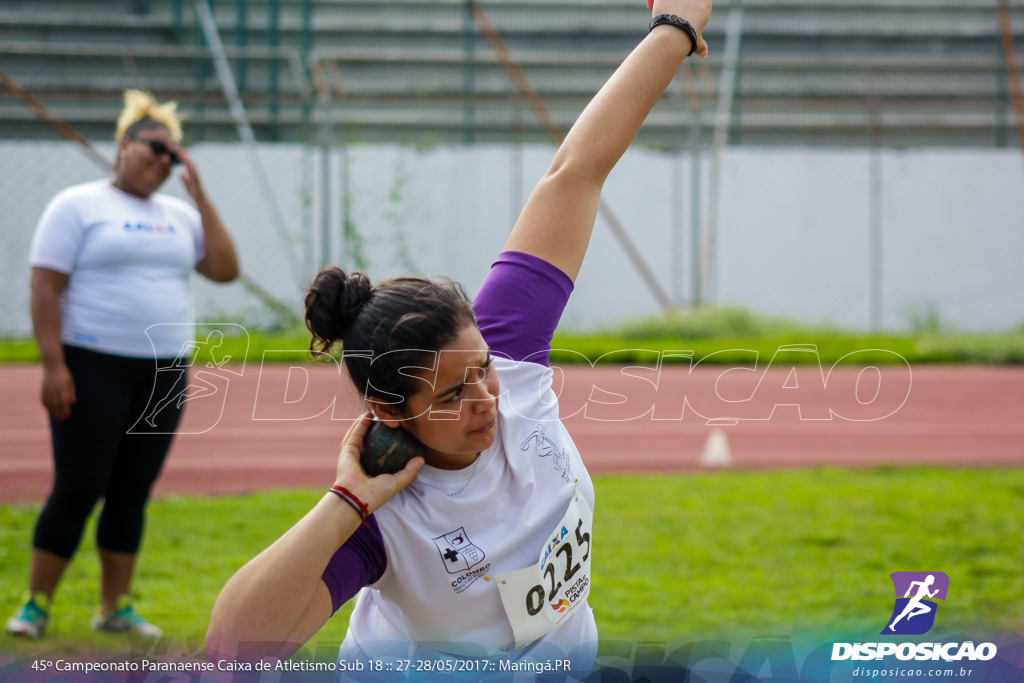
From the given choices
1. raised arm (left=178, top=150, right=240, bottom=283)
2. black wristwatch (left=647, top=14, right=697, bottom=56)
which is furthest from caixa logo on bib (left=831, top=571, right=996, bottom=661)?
raised arm (left=178, top=150, right=240, bottom=283)

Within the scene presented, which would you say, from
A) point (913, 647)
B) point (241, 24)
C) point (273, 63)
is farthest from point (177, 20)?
point (913, 647)

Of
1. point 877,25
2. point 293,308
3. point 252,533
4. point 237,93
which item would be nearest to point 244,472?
point 252,533

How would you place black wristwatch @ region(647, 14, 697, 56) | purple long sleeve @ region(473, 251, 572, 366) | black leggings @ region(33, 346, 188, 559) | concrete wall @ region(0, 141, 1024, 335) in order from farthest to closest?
1. concrete wall @ region(0, 141, 1024, 335)
2. black leggings @ region(33, 346, 188, 559)
3. black wristwatch @ region(647, 14, 697, 56)
4. purple long sleeve @ region(473, 251, 572, 366)

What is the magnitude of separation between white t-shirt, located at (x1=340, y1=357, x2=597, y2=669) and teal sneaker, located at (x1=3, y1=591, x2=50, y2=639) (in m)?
2.15

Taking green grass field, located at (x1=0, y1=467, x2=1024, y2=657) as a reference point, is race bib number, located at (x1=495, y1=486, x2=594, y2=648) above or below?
above

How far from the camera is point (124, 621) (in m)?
3.20

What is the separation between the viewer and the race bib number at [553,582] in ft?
4.50

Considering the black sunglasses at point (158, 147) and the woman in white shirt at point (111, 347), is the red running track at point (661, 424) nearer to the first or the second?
the woman in white shirt at point (111, 347)

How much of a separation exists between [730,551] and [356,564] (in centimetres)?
305

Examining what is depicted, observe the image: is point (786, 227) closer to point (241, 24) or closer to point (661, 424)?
point (661, 424)

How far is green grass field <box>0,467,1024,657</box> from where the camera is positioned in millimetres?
3203

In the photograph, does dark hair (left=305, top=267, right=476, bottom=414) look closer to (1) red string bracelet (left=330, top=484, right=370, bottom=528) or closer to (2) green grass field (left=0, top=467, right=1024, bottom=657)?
(1) red string bracelet (left=330, top=484, right=370, bottom=528)

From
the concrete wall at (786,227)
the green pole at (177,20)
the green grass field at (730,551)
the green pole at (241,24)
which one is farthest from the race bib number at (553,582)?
the green pole at (177,20)

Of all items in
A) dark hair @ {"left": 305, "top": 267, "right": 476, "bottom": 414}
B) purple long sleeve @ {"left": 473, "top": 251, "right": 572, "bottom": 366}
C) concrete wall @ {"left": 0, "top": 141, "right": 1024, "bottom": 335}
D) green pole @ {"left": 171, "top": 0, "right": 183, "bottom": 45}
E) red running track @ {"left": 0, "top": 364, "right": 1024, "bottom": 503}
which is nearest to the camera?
dark hair @ {"left": 305, "top": 267, "right": 476, "bottom": 414}
